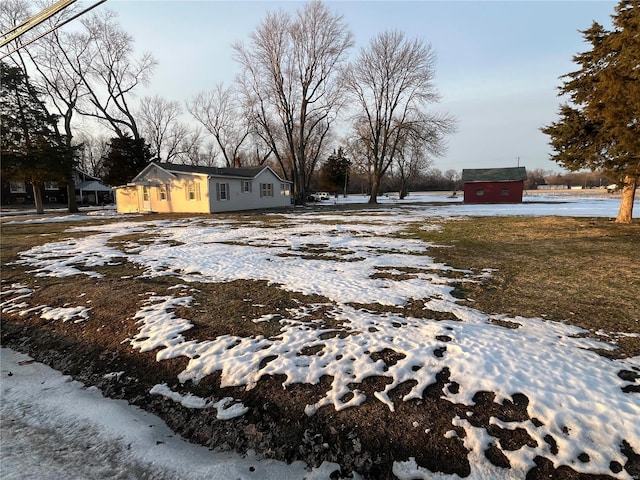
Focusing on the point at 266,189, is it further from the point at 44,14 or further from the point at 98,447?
the point at 98,447

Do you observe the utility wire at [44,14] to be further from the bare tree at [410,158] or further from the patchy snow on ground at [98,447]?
the bare tree at [410,158]

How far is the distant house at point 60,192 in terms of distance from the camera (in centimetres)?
3869

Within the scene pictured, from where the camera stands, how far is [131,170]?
3372 centimetres

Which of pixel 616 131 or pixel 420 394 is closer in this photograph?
pixel 420 394

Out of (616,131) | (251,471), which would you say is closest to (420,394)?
(251,471)

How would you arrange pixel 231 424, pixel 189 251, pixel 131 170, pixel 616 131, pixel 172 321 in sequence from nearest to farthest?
pixel 231 424 < pixel 172 321 < pixel 189 251 < pixel 616 131 < pixel 131 170

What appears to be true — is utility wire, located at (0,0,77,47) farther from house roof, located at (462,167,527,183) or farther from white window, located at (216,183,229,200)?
house roof, located at (462,167,527,183)

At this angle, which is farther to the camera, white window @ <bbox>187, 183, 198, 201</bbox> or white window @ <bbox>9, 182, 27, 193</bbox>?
white window @ <bbox>9, 182, 27, 193</bbox>

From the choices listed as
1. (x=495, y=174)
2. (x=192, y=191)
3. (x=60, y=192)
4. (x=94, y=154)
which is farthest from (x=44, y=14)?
(x=94, y=154)

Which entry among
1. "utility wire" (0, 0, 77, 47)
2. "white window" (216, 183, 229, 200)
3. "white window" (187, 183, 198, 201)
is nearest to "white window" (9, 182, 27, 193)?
"white window" (187, 183, 198, 201)

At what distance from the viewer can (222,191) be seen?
24.5 metres

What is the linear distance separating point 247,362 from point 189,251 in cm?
629

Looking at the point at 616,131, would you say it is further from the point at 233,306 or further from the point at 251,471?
the point at 251,471

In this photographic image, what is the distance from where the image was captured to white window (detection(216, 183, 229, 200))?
79.0ft
